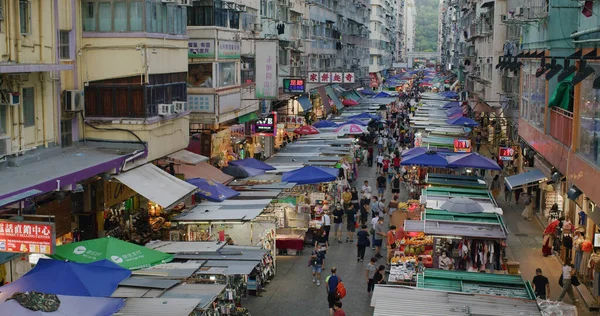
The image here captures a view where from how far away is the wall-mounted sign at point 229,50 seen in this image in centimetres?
3079

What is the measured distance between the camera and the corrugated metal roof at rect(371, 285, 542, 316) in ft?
40.2

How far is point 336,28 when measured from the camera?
69.3m

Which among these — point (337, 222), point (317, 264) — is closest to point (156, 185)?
point (317, 264)

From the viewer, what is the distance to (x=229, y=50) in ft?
104

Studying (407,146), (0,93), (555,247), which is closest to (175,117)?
(0,93)

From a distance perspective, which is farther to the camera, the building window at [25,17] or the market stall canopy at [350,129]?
the market stall canopy at [350,129]

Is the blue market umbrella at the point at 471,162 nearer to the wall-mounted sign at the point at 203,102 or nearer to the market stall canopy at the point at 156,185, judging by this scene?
the wall-mounted sign at the point at 203,102

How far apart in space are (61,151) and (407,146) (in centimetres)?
3367

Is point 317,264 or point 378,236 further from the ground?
point 317,264

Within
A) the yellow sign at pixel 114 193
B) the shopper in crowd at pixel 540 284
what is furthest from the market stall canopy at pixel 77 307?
the shopper in crowd at pixel 540 284

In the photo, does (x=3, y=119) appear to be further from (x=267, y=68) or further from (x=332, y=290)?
(x=267, y=68)

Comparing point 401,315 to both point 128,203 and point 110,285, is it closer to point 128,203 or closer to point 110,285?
point 110,285

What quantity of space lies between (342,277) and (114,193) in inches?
277

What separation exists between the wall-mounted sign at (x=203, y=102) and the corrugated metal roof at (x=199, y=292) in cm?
1633
